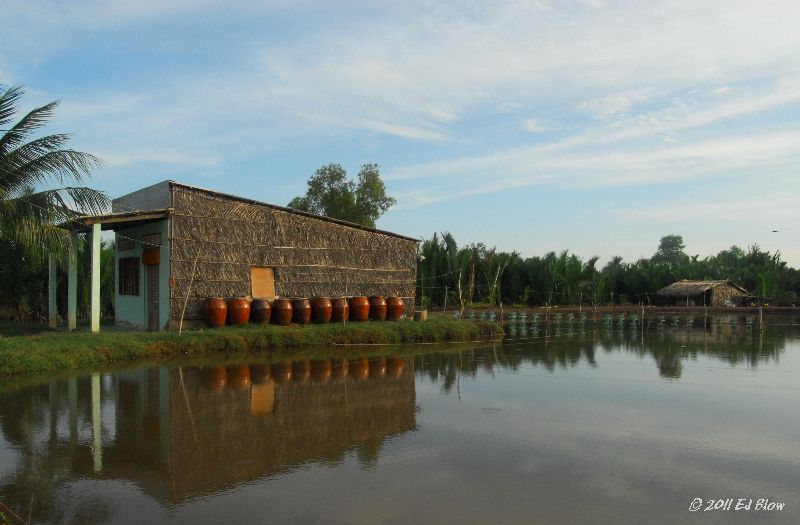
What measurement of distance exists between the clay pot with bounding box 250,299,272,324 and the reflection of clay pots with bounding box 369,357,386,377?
487 centimetres

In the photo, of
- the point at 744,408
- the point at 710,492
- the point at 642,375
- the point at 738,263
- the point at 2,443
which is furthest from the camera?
the point at 738,263

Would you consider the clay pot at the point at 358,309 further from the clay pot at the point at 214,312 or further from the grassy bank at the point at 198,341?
the clay pot at the point at 214,312

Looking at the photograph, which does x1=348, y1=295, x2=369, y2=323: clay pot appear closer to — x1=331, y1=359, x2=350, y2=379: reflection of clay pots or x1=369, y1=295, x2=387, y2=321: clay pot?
x1=369, y1=295, x2=387, y2=321: clay pot

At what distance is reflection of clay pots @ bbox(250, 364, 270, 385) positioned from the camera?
11.3 metres

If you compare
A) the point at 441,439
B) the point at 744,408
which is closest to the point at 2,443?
the point at 441,439

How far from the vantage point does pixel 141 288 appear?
18.6 metres

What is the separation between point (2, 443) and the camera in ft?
22.8

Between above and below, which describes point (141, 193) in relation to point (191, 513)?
above

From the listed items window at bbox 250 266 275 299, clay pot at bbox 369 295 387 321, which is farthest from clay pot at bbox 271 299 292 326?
clay pot at bbox 369 295 387 321

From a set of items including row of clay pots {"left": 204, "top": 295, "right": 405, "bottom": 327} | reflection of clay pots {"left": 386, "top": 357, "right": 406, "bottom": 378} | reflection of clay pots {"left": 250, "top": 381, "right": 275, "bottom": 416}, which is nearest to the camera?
reflection of clay pots {"left": 250, "top": 381, "right": 275, "bottom": 416}

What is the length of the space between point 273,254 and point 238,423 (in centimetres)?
1174

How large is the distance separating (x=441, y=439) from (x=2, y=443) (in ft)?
15.1

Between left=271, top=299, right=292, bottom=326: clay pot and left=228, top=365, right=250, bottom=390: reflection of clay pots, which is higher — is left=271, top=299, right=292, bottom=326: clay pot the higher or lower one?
the higher one

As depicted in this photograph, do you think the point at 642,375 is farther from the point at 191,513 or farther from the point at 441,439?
the point at 191,513
